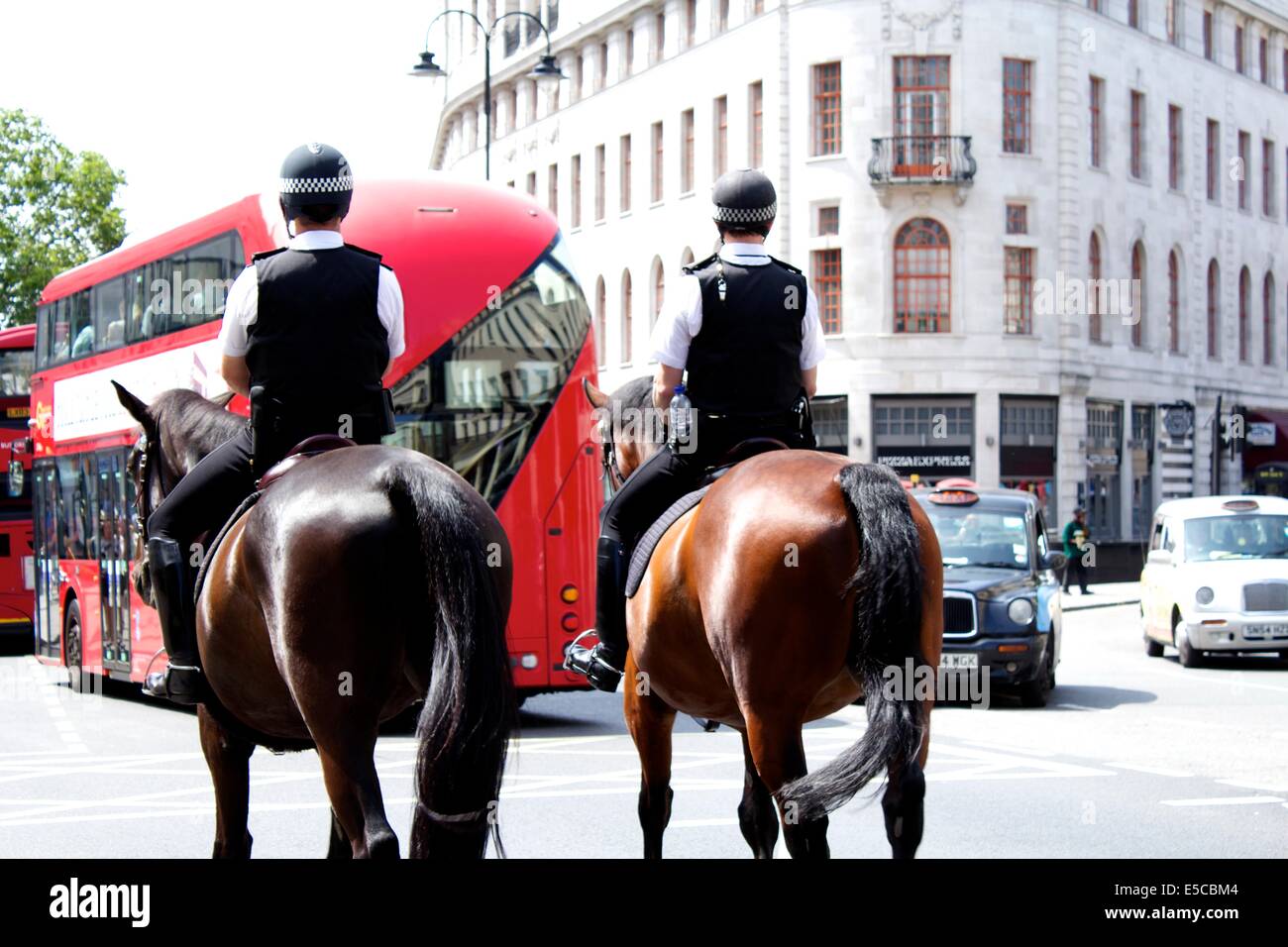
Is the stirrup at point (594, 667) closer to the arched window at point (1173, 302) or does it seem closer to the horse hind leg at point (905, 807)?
the horse hind leg at point (905, 807)

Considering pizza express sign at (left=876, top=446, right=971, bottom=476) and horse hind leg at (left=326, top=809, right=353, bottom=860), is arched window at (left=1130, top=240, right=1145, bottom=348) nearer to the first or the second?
pizza express sign at (left=876, top=446, right=971, bottom=476)

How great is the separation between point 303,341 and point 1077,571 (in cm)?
3845

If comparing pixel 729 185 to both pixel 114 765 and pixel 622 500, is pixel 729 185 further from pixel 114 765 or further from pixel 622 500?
pixel 114 765

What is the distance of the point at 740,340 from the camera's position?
6941mm

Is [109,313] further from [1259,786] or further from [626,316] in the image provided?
[626,316]

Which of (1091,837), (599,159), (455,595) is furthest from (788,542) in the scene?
(599,159)

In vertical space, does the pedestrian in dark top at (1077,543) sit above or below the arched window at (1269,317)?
below

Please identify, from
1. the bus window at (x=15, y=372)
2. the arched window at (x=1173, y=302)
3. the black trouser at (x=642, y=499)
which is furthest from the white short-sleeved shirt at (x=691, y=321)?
the arched window at (x=1173, y=302)

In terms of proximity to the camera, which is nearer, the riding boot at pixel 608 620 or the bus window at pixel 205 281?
the riding boot at pixel 608 620

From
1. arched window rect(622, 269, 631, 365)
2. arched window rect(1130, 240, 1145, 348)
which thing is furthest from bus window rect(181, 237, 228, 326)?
arched window rect(622, 269, 631, 365)

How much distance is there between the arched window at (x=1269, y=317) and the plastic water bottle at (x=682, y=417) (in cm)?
5992

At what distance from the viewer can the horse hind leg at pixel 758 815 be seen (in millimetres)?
6898

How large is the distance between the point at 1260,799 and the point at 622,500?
5668 millimetres

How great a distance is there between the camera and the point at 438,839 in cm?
527
